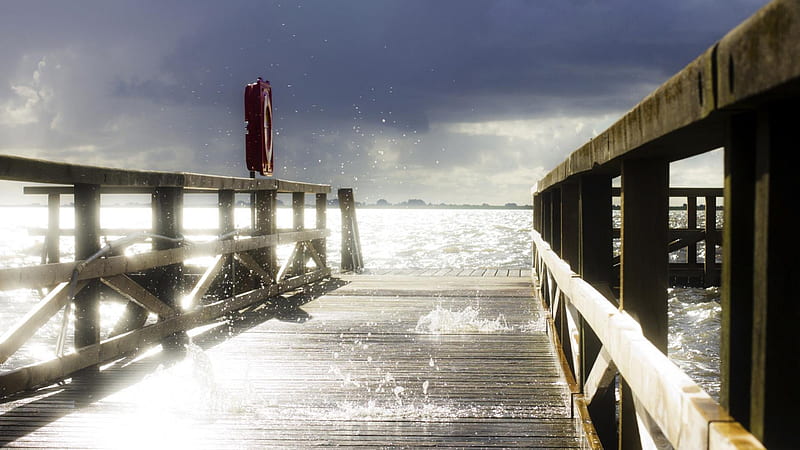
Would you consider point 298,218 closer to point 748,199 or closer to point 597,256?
point 597,256

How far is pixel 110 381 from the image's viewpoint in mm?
A: 4941

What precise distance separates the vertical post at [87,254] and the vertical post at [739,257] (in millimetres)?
4583

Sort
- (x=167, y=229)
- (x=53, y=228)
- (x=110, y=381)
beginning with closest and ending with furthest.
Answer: (x=110, y=381) < (x=167, y=229) < (x=53, y=228)

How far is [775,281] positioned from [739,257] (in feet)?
0.46

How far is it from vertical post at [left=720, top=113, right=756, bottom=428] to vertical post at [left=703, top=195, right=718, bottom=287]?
12592 millimetres

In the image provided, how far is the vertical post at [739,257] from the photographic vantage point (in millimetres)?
1412

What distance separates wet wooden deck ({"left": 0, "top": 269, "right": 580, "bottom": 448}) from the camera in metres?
3.83

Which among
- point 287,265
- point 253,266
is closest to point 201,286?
point 253,266

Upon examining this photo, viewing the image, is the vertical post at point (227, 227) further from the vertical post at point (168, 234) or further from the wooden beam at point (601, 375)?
the wooden beam at point (601, 375)

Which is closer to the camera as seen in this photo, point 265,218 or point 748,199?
point 748,199

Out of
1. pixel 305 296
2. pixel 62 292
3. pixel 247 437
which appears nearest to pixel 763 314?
pixel 247 437

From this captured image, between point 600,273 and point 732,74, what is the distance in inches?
99.4

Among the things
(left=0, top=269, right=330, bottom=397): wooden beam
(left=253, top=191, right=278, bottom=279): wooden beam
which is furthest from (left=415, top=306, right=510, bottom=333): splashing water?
(left=253, top=191, right=278, bottom=279): wooden beam

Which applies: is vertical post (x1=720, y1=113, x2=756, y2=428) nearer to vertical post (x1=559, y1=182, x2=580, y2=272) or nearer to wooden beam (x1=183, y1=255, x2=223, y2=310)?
vertical post (x1=559, y1=182, x2=580, y2=272)
